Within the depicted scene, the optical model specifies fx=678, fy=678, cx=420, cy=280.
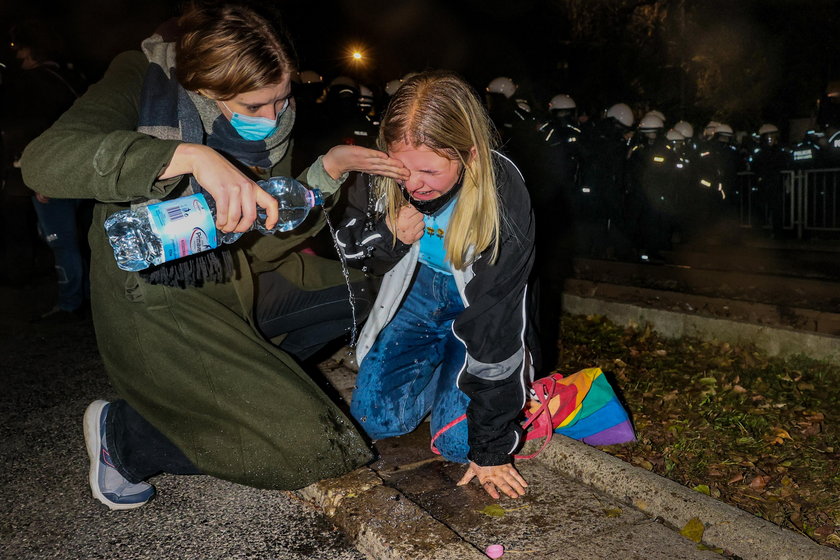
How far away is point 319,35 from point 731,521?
18.8 m

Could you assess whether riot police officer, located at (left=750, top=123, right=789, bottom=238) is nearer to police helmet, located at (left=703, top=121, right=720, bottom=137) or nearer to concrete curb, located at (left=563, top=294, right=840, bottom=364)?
police helmet, located at (left=703, top=121, right=720, bottom=137)

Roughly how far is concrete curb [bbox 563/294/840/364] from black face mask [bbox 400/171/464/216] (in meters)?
3.17

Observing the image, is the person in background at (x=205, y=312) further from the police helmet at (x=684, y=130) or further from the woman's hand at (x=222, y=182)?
the police helmet at (x=684, y=130)

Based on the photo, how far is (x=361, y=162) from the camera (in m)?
2.76

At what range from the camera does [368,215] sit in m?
3.33

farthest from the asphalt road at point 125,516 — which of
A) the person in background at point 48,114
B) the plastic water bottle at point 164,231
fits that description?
the person in background at point 48,114

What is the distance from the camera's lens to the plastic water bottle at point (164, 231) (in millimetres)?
2240

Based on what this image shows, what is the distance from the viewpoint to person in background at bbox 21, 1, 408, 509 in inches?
97.4

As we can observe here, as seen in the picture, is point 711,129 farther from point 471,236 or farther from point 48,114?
point 471,236

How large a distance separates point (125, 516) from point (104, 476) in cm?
19

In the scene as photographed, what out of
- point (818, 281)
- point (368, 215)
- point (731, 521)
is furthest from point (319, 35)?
point (731, 521)

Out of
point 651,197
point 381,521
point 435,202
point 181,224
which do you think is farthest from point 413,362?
point 651,197

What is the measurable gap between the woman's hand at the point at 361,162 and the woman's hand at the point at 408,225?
0.34 meters

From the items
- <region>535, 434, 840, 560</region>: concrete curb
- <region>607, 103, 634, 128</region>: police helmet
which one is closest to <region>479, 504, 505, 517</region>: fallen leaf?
<region>535, 434, 840, 560</region>: concrete curb
